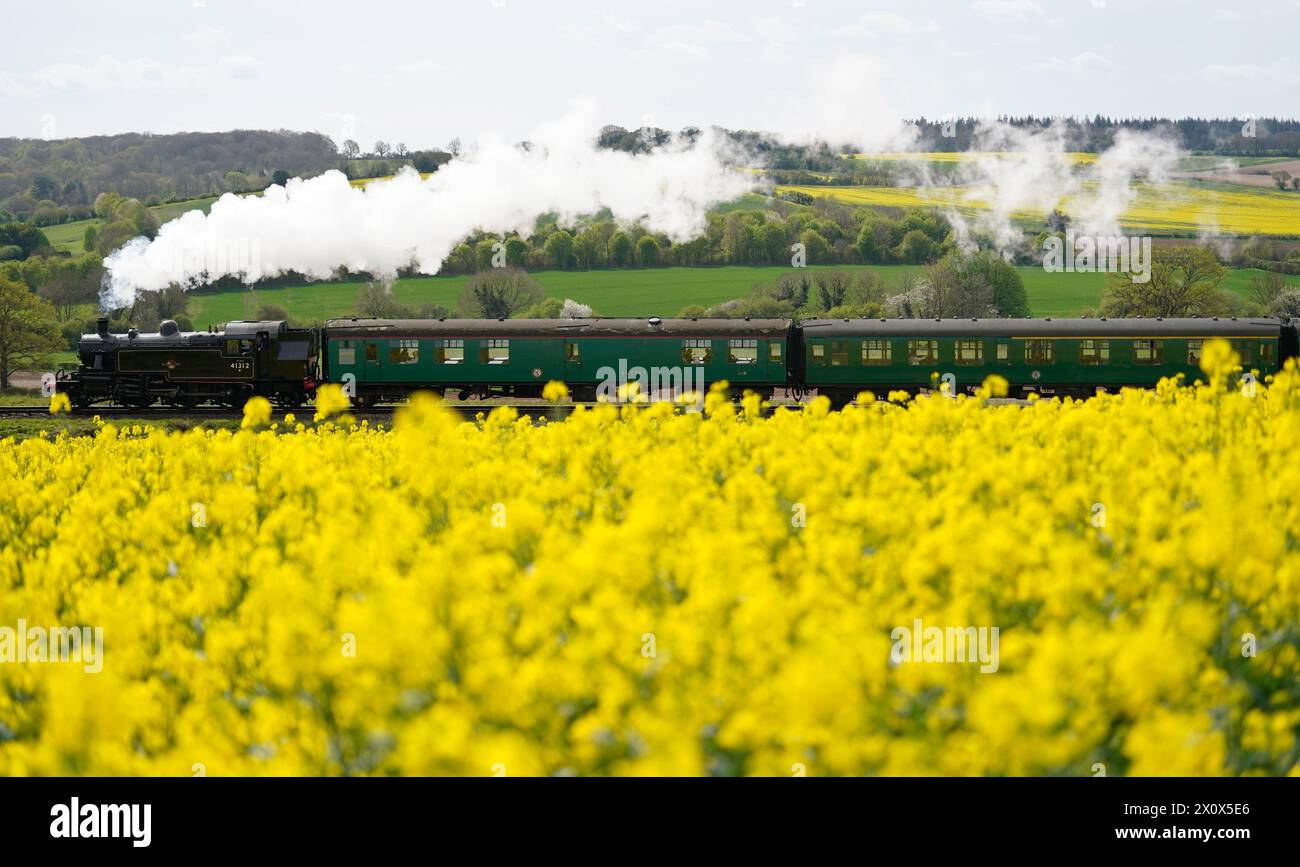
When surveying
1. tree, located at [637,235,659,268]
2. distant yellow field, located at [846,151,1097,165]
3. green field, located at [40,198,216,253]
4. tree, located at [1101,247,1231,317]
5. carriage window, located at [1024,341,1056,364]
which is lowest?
carriage window, located at [1024,341,1056,364]

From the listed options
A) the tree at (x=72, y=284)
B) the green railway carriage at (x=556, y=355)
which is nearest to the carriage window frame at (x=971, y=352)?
the green railway carriage at (x=556, y=355)

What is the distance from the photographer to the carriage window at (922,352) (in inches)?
1287

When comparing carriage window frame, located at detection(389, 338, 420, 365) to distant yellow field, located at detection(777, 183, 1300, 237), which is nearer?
carriage window frame, located at detection(389, 338, 420, 365)

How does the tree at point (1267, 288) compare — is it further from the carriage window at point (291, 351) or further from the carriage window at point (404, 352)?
the carriage window at point (291, 351)

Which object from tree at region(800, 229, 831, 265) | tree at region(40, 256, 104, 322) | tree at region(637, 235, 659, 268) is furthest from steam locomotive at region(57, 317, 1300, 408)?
tree at region(637, 235, 659, 268)

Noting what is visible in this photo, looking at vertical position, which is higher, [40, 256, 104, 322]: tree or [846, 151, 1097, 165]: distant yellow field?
[846, 151, 1097, 165]: distant yellow field

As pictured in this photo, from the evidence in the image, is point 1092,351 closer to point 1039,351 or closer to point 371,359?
point 1039,351

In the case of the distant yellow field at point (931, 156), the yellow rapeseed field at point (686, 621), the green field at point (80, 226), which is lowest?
the yellow rapeseed field at point (686, 621)

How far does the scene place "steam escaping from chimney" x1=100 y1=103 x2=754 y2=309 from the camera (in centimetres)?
5422

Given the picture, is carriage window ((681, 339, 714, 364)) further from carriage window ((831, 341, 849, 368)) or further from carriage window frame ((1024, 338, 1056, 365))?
carriage window frame ((1024, 338, 1056, 365))

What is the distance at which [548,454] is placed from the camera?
10477mm

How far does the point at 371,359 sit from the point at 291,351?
2.62 meters

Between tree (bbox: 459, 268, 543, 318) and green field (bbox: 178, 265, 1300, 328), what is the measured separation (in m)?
3.37

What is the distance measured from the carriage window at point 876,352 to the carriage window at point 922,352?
0.58 m
